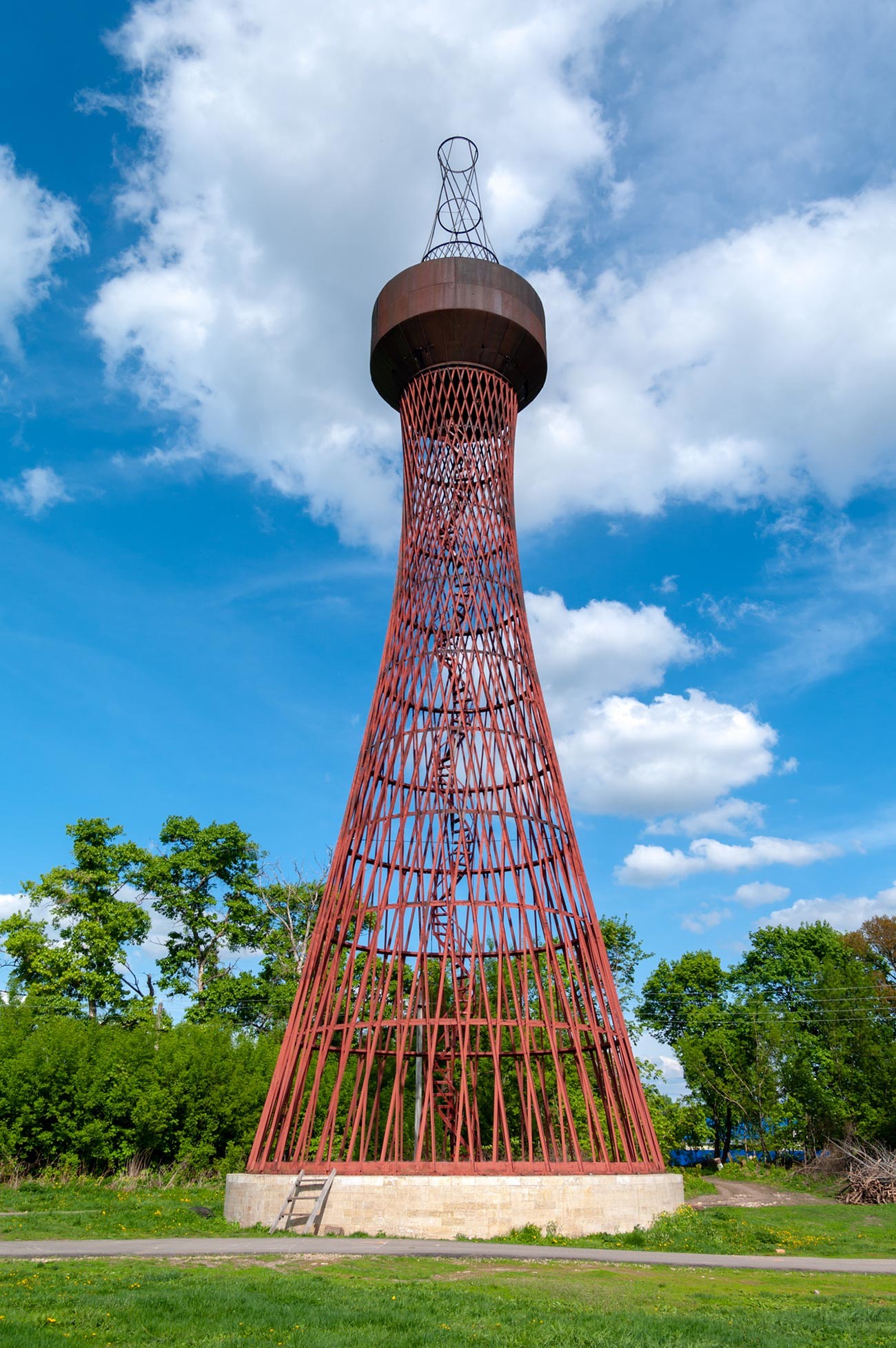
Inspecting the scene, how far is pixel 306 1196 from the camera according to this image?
1297cm

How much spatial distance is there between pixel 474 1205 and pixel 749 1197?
41.1ft

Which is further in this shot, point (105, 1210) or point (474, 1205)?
point (105, 1210)

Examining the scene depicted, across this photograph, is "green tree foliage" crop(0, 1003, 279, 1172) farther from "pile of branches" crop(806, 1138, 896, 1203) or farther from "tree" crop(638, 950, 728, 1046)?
"tree" crop(638, 950, 728, 1046)

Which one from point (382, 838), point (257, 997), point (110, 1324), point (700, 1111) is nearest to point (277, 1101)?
point (382, 838)

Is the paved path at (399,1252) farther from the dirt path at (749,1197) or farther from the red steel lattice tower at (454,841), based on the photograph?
the dirt path at (749,1197)

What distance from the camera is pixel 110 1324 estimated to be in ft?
20.0

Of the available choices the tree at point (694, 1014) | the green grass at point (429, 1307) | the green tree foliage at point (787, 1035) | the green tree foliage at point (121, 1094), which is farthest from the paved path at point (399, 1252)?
the tree at point (694, 1014)

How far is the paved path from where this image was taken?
9.79 meters

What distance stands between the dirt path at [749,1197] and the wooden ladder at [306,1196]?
27.2 ft

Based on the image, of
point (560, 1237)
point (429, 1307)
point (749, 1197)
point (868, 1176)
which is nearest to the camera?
point (429, 1307)

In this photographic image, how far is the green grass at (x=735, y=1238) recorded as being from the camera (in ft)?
38.1

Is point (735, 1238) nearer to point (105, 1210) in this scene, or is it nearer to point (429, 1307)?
point (429, 1307)

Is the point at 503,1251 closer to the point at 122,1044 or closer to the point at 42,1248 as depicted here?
the point at 42,1248

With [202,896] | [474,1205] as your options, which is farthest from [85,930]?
[474,1205]
